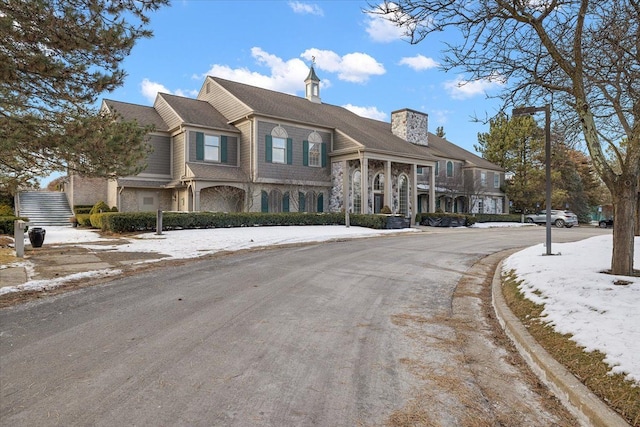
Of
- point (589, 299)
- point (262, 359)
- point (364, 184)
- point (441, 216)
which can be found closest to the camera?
point (262, 359)

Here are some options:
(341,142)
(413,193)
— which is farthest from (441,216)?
(341,142)

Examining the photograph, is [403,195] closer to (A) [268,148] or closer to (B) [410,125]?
(B) [410,125]

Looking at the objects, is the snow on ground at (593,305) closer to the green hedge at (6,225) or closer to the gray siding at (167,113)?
the green hedge at (6,225)

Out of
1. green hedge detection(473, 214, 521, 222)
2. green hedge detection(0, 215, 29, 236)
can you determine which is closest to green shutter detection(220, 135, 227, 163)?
green hedge detection(0, 215, 29, 236)

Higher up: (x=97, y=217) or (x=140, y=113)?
(x=140, y=113)

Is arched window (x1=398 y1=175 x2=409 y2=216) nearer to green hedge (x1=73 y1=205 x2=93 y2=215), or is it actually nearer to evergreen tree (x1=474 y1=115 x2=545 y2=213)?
evergreen tree (x1=474 y1=115 x2=545 y2=213)

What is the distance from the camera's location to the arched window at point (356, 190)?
2545 cm

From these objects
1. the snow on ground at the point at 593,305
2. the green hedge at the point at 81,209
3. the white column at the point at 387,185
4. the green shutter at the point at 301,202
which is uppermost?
the white column at the point at 387,185

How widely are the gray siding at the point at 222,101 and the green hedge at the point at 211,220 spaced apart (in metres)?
6.33

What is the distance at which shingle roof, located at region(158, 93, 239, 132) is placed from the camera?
73.5ft

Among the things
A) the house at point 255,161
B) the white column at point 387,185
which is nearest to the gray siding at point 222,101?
the house at point 255,161

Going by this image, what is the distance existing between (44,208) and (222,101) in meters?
12.5

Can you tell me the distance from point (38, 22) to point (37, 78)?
1.26 metres

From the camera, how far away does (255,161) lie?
22.3 m
